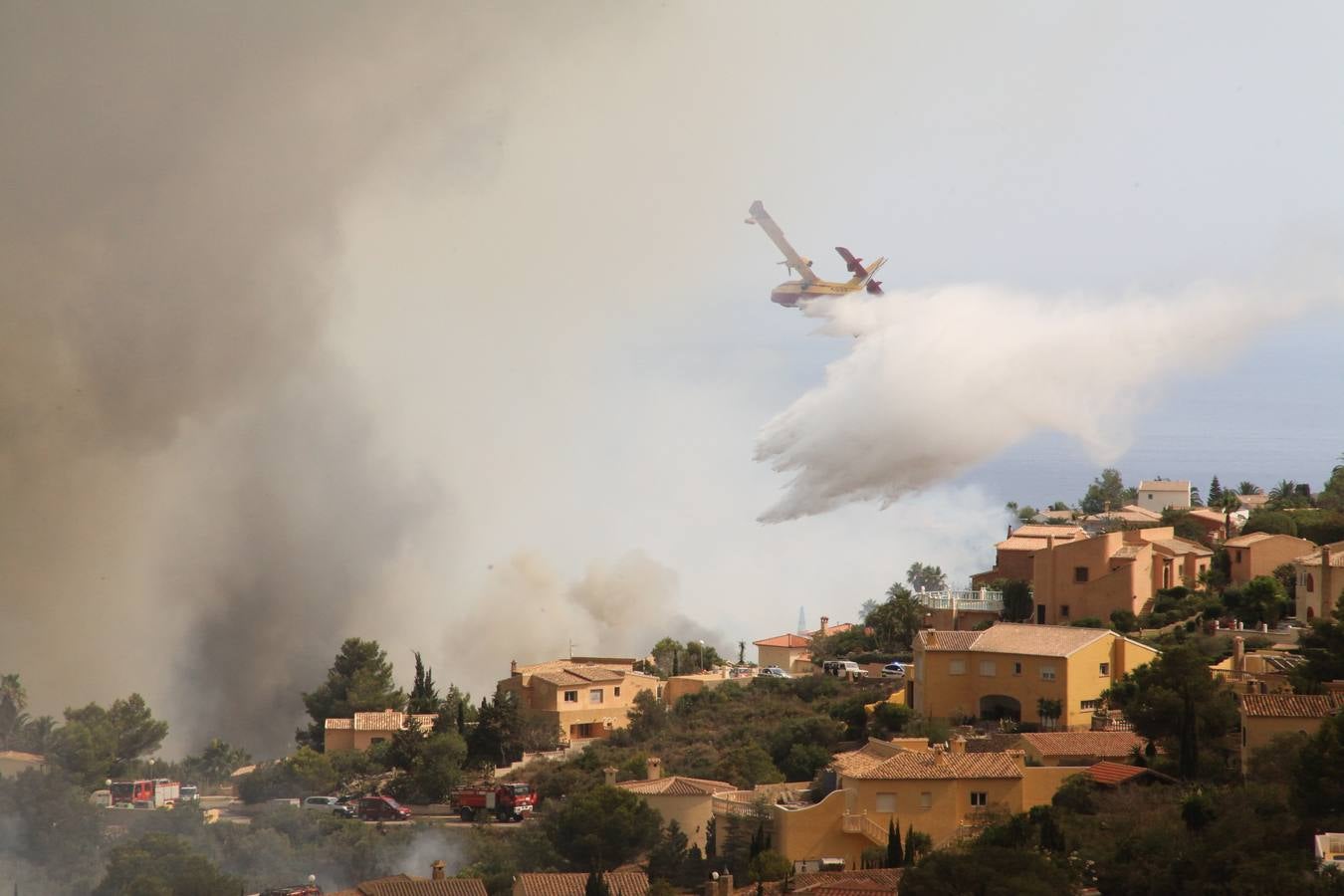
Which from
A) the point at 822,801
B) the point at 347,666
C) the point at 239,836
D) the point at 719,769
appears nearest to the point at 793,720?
the point at 719,769

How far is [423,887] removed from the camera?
36.3 metres

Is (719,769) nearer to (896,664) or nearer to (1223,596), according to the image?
(896,664)

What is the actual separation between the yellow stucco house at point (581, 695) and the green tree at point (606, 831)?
38.6 feet

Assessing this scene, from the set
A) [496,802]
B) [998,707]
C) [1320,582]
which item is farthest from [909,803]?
[1320,582]

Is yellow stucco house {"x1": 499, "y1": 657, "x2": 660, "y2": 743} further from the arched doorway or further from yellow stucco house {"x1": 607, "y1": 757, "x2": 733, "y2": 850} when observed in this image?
the arched doorway

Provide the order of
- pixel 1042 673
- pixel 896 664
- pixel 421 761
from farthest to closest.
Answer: pixel 896 664 → pixel 421 761 → pixel 1042 673

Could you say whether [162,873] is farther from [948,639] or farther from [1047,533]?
[1047,533]

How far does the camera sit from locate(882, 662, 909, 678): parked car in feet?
166

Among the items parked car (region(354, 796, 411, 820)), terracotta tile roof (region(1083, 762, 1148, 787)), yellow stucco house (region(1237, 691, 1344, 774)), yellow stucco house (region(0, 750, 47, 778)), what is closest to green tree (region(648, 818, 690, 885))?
terracotta tile roof (region(1083, 762, 1148, 787))

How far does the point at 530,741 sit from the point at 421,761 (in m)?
3.54

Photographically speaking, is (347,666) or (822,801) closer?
(822,801)

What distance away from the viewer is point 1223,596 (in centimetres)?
4941

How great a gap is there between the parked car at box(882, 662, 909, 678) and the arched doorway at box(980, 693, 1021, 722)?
213 inches

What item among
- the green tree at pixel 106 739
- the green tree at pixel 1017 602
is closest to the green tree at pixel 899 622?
the green tree at pixel 1017 602
